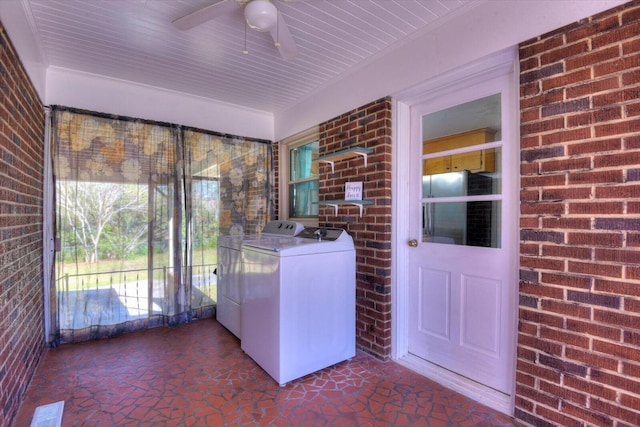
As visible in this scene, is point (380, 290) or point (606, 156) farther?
point (380, 290)

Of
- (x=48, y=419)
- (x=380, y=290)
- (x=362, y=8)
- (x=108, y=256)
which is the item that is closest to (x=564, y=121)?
(x=362, y=8)

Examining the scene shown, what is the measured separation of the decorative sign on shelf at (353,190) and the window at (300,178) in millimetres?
778

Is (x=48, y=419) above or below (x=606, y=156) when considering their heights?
below

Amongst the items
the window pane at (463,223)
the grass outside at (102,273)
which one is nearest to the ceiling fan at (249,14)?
the window pane at (463,223)

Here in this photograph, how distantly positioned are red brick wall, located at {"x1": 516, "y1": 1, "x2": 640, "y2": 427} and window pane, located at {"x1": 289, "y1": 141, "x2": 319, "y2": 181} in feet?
6.95

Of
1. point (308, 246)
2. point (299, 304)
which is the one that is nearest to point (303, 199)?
point (308, 246)

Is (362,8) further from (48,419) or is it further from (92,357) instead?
(92,357)

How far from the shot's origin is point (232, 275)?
2916 millimetres

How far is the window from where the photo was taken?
11.1ft

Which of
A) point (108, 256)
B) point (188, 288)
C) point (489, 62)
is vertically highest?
point (489, 62)

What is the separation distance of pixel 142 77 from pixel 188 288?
214cm

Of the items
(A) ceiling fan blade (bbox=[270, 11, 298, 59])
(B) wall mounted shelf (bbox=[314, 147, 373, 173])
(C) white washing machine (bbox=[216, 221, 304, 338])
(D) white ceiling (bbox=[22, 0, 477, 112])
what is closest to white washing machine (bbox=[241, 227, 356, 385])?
(C) white washing machine (bbox=[216, 221, 304, 338])

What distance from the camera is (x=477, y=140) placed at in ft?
6.71

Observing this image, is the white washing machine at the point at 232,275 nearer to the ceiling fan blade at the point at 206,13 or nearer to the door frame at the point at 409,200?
the door frame at the point at 409,200
